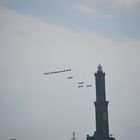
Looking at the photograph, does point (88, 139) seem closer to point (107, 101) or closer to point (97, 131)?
point (97, 131)

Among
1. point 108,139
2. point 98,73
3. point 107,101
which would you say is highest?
point 98,73

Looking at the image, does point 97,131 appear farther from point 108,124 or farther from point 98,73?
point 98,73

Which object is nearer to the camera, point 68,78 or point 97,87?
point 68,78

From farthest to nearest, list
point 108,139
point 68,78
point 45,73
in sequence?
point 108,139 < point 68,78 < point 45,73

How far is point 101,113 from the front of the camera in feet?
401

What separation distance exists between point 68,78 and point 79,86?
13.2 feet

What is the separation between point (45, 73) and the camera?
104188mm

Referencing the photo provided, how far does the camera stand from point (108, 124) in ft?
407

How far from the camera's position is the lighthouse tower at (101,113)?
122 m

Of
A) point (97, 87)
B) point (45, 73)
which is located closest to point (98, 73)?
point (97, 87)

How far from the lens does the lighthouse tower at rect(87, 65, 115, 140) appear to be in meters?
122

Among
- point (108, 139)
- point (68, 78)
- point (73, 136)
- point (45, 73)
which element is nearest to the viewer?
point (45, 73)

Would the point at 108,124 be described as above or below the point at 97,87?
below

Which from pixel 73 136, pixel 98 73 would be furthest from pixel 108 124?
pixel 73 136
